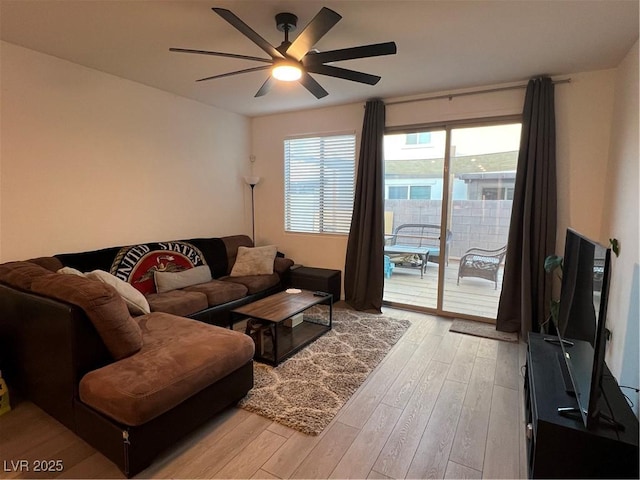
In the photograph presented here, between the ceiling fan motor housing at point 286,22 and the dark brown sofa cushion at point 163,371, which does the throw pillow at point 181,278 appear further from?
the ceiling fan motor housing at point 286,22

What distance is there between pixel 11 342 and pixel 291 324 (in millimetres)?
2167

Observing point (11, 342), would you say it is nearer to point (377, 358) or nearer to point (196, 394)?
point (196, 394)

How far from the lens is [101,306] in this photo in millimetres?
1846

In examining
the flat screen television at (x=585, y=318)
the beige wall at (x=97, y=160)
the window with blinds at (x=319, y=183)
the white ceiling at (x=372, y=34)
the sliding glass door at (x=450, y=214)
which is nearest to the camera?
the flat screen television at (x=585, y=318)

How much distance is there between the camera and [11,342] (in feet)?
7.42

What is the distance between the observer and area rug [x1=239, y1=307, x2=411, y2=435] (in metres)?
2.25

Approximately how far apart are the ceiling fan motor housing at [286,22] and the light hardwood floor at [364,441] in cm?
264

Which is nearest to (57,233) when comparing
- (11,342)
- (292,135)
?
(11,342)

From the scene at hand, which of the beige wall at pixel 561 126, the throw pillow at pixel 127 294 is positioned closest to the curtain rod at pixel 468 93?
the beige wall at pixel 561 126

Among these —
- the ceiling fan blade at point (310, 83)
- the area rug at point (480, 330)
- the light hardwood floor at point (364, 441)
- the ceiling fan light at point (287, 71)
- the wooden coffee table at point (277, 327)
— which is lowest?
the light hardwood floor at point (364, 441)

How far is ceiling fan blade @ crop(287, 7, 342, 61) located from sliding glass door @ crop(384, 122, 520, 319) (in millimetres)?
2335

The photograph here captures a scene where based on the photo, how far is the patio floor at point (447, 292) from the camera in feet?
13.1

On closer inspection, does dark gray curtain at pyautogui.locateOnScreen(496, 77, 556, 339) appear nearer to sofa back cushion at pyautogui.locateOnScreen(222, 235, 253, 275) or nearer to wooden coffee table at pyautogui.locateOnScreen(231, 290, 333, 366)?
wooden coffee table at pyautogui.locateOnScreen(231, 290, 333, 366)

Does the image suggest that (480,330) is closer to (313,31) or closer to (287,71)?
(287,71)
